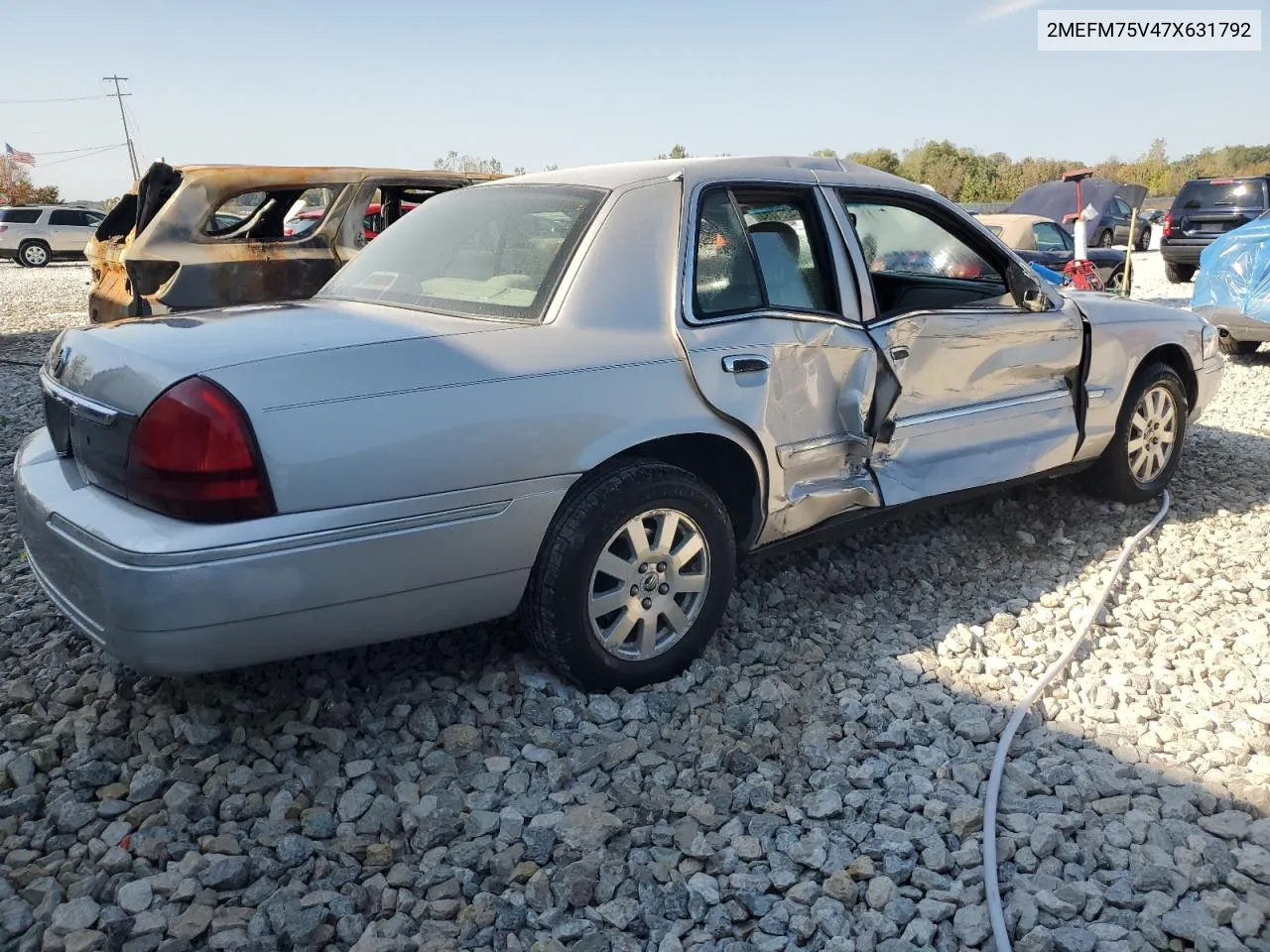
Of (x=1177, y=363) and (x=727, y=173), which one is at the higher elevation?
(x=727, y=173)

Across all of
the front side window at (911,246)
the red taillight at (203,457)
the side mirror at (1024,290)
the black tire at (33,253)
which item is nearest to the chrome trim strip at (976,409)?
the side mirror at (1024,290)

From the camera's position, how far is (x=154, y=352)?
2.57m

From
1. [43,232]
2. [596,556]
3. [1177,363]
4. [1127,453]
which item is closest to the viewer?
[596,556]

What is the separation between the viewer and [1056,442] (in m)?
4.31

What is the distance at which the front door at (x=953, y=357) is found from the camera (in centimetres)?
366

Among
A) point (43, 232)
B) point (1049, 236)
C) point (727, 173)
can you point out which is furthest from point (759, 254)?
point (43, 232)

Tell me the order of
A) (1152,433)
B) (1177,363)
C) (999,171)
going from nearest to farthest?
1. (1152,433)
2. (1177,363)
3. (999,171)

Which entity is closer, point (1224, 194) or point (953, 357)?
point (953, 357)

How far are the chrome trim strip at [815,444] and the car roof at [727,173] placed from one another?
913 mm

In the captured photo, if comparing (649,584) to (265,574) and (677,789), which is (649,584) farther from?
(265,574)

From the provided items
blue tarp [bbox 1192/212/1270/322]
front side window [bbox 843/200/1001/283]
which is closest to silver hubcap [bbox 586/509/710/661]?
front side window [bbox 843/200/1001/283]

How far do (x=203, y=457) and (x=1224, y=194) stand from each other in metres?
17.5

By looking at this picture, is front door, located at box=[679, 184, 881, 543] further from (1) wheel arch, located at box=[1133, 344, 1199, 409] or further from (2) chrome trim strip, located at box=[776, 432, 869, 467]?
(1) wheel arch, located at box=[1133, 344, 1199, 409]

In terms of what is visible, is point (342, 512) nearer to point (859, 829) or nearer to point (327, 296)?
point (327, 296)
